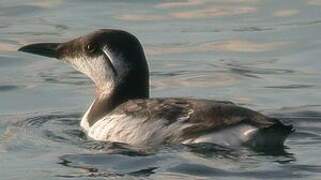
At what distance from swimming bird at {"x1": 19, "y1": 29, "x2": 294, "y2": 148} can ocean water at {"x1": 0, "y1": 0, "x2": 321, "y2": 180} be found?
0.42 feet

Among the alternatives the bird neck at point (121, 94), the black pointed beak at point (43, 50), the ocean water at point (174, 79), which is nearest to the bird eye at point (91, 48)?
the bird neck at point (121, 94)

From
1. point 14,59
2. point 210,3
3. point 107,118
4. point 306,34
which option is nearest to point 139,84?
point 107,118

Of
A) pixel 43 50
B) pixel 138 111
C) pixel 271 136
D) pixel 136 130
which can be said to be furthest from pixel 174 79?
pixel 271 136

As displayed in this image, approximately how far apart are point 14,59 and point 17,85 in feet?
4.82

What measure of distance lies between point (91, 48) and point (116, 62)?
0.38 m

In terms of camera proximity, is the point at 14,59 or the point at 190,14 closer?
the point at 14,59

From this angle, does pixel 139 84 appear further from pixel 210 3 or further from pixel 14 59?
pixel 210 3

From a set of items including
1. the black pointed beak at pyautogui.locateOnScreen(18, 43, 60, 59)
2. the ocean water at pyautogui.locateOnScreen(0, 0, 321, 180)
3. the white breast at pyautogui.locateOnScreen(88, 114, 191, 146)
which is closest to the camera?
the ocean water at pyautogui.locateOnScreen(0, 0, 321, 180)

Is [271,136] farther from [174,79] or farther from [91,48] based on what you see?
[174,79]

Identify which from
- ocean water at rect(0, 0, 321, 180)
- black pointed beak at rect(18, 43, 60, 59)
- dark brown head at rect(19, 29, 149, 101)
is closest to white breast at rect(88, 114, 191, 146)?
ocean water at rect(0, 0, 321, 180)

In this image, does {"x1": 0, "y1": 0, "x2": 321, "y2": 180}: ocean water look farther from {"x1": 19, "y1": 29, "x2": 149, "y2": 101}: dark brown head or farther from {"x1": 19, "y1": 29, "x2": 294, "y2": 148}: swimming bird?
{"x1": 19, "y1": 29, "x2": 149, "y2": 101}: dark brown head

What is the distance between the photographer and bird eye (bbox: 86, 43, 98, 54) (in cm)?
1432

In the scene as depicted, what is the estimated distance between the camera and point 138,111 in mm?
13180

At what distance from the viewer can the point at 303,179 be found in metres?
11.8
